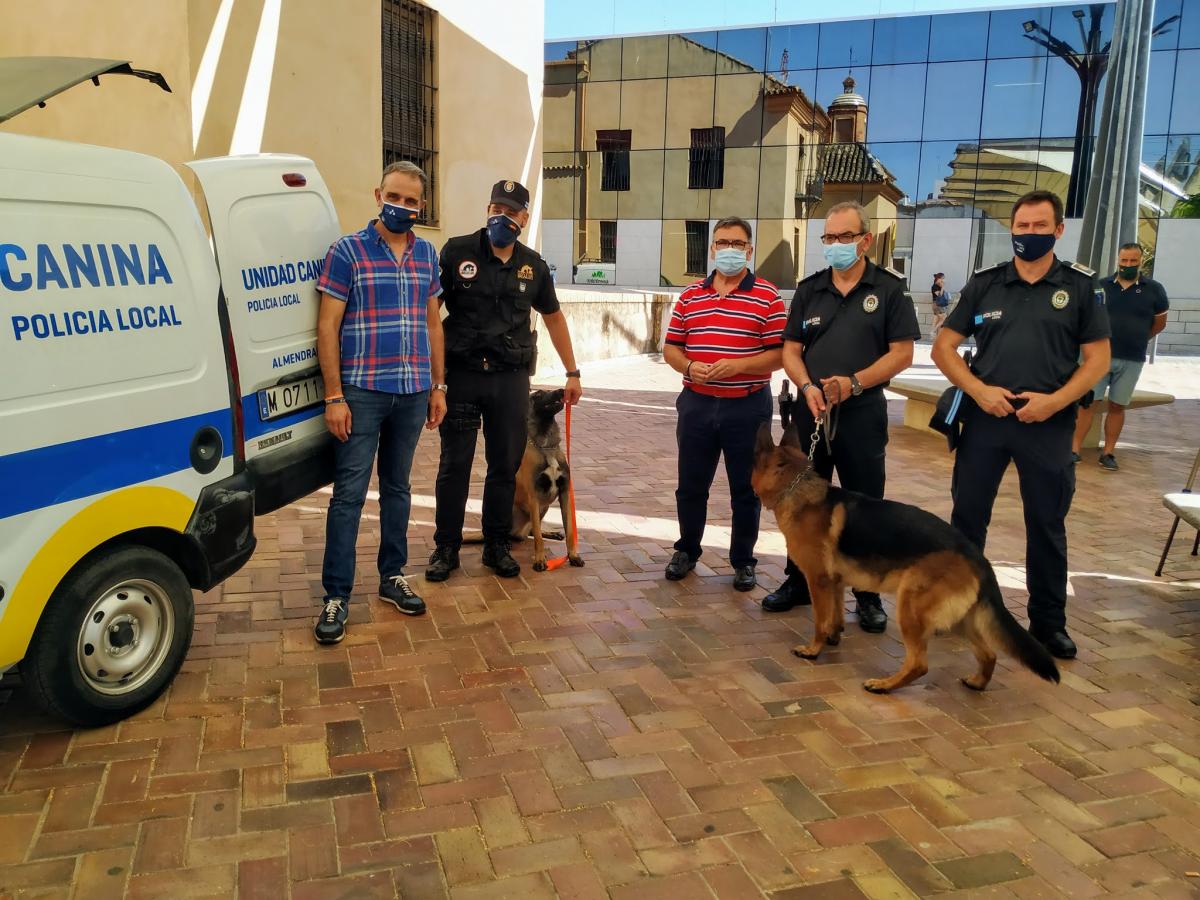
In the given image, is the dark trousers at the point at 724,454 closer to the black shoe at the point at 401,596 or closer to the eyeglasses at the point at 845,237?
the eyeglasses at the point at 845,237

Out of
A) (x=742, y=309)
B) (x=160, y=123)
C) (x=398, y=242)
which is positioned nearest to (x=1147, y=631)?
(x=742, y=309)

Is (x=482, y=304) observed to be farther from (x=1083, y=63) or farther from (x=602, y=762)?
(x=1083, y=63)

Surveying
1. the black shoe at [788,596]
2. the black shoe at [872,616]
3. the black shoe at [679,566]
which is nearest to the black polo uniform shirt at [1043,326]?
the black shoe at [872,616]

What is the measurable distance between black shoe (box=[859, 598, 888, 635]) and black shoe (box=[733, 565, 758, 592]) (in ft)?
2.06

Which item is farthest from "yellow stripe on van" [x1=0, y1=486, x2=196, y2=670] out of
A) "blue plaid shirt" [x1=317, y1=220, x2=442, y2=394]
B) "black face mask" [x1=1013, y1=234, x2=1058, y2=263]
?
"black face mask" [x1=1013, y1=234, x2=1058, y2=263]

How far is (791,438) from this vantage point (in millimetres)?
4312

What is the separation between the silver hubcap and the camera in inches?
122

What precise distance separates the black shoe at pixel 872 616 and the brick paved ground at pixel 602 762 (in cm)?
10

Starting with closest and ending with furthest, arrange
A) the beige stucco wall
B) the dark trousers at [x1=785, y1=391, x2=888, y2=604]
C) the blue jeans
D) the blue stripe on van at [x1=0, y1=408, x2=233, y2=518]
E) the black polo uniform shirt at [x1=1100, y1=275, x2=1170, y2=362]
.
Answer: the blue stripe on van at [x1=0, y1=408, x2=233, y2=518] → the blue jeans → the dark trousers at [x1=785, y1=391, x2=888, y2=604] → the beige stucco wall → the black polo uniform shirt at [x1=1100, y1=275, x2=1170, y2=362]

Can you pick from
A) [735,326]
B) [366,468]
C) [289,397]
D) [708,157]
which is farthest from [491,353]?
[708,157]

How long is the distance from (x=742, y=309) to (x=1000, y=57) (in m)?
29.0

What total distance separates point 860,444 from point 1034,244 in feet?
3.88

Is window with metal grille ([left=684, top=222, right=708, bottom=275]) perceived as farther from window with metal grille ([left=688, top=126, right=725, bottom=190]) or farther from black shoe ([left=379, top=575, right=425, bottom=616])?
black shoe ([left=379, top=575, right=425, bottom=616])

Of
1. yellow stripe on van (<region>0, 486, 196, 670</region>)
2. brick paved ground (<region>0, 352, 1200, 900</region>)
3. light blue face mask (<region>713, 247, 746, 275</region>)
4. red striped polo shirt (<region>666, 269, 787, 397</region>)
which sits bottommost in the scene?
brick paved ground (<region>0, 352, 1200, 900</region>)
